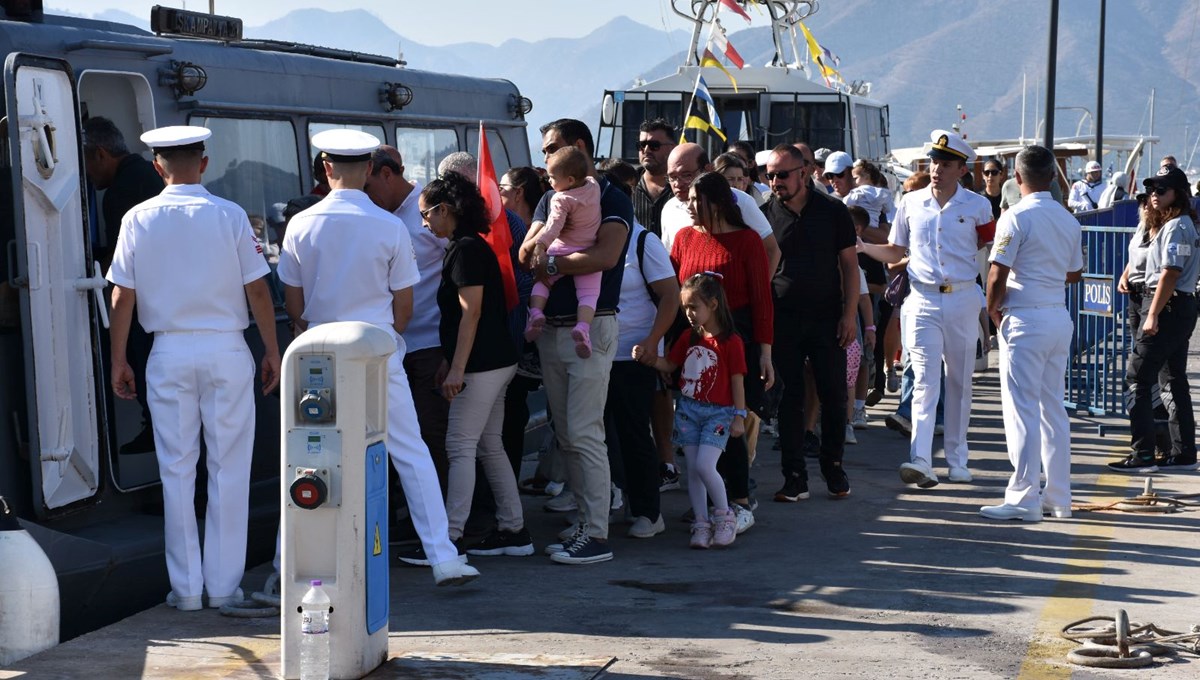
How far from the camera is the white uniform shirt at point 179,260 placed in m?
6.65

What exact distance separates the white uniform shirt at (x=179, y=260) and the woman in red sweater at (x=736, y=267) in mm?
2572

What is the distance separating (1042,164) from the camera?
8820 mm

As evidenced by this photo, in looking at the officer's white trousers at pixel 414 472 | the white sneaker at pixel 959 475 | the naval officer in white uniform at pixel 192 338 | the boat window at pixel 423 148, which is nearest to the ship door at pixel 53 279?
the naval officer in white uniform at pixel 192 338

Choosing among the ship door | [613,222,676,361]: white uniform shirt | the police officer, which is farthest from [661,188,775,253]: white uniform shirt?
the ship door

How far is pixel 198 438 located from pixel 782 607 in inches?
102

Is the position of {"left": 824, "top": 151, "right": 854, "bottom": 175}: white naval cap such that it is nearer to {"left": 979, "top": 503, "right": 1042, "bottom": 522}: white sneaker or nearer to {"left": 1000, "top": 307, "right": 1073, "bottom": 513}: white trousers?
{"left": 1000, "top": 307, "right": 1073, "bottom": 513}: white trousers

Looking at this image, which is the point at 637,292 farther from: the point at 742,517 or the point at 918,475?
the point at 918,475

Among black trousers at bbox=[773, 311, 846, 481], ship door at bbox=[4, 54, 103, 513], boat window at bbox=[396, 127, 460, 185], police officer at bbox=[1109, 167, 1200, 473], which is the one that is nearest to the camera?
ship door at bbox=[4, 54, 103, 513]

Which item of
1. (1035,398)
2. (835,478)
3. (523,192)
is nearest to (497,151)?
(523,192)

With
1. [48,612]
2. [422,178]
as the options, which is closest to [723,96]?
[422,178]

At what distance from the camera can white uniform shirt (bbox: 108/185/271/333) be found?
665cm

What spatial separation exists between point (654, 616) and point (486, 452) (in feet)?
4.91

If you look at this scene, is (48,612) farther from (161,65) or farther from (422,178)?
(422,178)

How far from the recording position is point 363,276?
687cm
